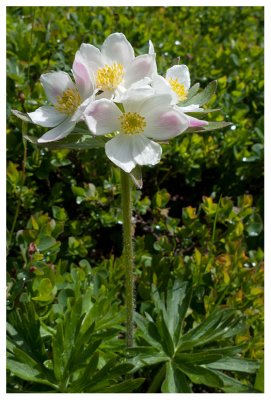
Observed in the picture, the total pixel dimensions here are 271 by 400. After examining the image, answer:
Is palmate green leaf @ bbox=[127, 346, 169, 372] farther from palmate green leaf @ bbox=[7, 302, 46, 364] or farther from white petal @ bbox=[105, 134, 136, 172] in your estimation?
white petal @ bbox=[105, 134, 136, 172]

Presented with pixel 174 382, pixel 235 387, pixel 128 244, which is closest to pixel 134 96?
pixel 128 244

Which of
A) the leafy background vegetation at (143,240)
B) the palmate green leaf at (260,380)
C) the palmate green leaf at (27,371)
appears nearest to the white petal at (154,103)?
the leafy background vegetation at (143,240)

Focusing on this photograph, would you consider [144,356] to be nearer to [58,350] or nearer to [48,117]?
[58,350]

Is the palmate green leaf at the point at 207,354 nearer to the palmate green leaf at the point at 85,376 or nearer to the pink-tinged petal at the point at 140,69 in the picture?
the palmate green leaf at the point at 85,376

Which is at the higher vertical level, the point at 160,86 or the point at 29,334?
the point at 160,86

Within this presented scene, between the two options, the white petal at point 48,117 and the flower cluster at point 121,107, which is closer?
the flower cluster at point 121,107

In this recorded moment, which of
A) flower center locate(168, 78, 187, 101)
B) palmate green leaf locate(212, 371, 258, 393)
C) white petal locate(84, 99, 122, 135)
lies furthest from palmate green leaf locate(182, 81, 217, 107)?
palmate green leaf locate(212, 371, 258, 393)
